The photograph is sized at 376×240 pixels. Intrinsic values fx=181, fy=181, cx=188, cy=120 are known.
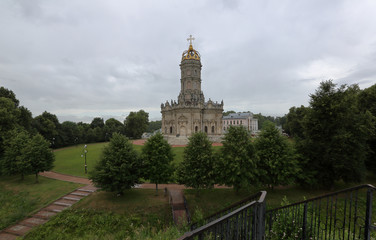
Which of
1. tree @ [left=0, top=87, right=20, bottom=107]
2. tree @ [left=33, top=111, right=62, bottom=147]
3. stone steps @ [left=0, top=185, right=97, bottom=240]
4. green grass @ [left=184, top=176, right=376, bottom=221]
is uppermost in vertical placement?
tree @ [left=0, top=87, right=20, bottom=107]

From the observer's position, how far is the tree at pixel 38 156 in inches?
792

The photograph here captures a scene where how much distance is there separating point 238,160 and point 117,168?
10019 millimetres

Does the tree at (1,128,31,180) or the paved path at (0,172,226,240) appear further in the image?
the tree at (1,128,31,180)

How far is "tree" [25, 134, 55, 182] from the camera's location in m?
20.1

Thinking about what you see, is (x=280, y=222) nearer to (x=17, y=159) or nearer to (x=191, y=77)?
(x=17, y=159)

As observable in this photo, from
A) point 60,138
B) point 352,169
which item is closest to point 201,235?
point 352,169

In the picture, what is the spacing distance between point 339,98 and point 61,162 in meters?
38.0

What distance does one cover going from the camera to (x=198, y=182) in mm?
15828

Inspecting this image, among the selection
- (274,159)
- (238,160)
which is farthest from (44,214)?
(274,159)

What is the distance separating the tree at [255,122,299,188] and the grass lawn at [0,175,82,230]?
19.0 m

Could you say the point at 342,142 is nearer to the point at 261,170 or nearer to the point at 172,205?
the point at 261,170

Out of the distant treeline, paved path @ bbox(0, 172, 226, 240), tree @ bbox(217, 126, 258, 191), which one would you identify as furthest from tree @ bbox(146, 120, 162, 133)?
tree @ bbox(217, 126, 258, 191)

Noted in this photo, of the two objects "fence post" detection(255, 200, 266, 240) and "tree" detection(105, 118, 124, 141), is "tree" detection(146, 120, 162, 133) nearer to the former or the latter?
"tree" detection(105, 118, 124, 141)

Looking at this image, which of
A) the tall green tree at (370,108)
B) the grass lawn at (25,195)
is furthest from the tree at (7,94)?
the tall green tree at (370,108)
